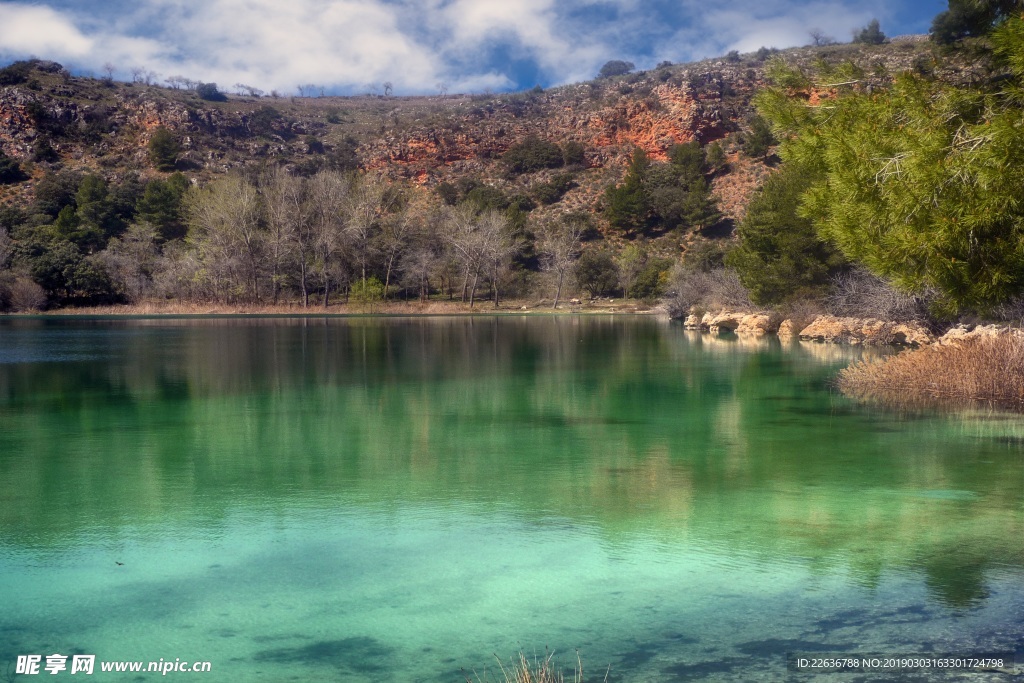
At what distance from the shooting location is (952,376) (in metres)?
15.1

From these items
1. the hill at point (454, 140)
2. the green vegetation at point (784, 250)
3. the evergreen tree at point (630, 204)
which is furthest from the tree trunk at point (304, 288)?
the green vegetation at point (784, 250)

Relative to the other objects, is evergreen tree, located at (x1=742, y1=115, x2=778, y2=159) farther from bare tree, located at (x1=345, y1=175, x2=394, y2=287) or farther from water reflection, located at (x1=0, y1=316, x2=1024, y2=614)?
water reflection, located at (x1=0, y1=316, x2=1024, y2=614)

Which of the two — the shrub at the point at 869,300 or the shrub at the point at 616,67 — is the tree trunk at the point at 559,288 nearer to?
the shrub at the point at 869,300

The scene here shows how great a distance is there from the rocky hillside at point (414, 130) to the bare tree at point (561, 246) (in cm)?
604

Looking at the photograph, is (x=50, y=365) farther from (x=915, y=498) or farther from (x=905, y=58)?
(x=905, y=58)

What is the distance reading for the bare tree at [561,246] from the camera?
211 feet

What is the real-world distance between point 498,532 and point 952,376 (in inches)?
424

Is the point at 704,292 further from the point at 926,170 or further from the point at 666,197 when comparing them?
the point at 926,170

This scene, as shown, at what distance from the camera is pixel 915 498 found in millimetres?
8648

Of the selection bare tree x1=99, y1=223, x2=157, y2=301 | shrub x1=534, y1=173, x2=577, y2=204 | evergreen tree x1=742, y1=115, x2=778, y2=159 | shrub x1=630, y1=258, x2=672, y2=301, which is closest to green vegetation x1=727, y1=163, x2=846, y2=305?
shrub x1=630, y1=258, x2=672, y2=301

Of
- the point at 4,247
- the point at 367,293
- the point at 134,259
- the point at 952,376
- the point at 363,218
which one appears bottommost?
the point at 952,376

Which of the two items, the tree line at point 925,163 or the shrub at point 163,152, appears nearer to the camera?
the tree line at point 925,163

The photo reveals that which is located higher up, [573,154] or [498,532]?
[573,154]

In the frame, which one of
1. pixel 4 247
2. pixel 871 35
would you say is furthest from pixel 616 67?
pixel 4 247
